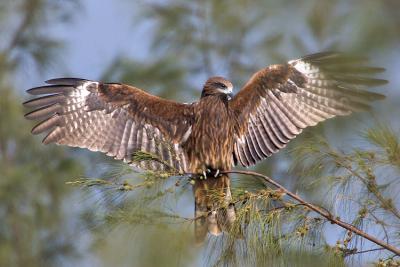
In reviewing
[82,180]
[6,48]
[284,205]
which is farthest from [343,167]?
[6,48]

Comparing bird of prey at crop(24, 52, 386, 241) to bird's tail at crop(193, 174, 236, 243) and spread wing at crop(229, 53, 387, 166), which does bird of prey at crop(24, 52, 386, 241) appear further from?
bird's tail at crop(193, 174, 236, 243)

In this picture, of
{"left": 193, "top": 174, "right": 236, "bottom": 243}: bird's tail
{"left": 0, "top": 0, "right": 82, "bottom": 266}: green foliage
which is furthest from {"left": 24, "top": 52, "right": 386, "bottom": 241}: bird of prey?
{"left": 0, "top": 0, "right": 82, "bottom": 266}: green foliage

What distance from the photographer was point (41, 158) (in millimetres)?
14289

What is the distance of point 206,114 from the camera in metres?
6.87

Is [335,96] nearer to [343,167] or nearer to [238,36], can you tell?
[343,167]

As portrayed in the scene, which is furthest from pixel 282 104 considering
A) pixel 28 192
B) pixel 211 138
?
pixel 28 192

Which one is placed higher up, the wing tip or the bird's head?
the wing tip

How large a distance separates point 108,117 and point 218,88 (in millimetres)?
906

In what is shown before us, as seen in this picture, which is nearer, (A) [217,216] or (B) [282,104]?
(A) [217,216]

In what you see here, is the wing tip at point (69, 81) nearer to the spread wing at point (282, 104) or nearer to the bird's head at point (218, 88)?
the bird's head at point (218, 88)

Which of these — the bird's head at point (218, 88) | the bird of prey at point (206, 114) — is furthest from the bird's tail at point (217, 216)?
the bird's head at point (218, 88)

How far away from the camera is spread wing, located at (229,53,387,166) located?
7.06 m

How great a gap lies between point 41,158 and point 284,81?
7.74m

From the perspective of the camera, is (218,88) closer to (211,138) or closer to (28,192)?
(211,138)
